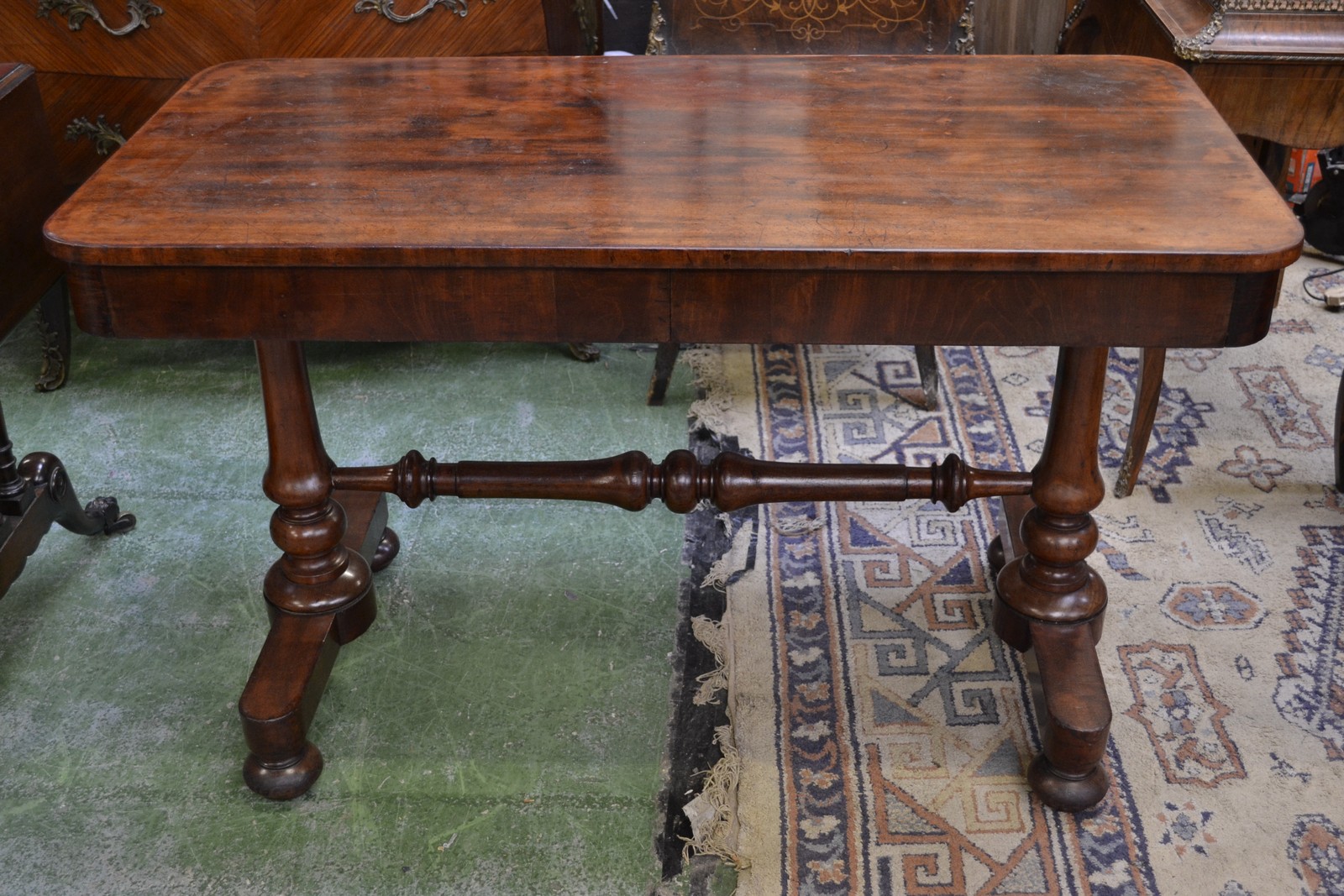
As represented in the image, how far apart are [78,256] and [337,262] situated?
285 millimetres

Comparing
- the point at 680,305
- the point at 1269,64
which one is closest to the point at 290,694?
the point at 680,305

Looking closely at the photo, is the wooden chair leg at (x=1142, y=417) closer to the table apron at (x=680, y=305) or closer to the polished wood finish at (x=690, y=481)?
the polished wood finish at (x=690, y=481)

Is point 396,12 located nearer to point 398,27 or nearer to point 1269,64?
point 398,27

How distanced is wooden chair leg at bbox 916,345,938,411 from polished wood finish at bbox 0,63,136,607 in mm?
1620

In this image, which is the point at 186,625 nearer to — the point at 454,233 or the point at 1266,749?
the point at 454,233

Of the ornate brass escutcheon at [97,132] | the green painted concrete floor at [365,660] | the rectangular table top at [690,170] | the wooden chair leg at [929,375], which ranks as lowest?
the green painted concrete floor at [365,660]

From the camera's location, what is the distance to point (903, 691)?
1.98 m

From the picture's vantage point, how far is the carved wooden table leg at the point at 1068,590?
1727mm

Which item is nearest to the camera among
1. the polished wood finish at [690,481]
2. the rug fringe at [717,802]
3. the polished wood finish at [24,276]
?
the rug fringe at [717,802]

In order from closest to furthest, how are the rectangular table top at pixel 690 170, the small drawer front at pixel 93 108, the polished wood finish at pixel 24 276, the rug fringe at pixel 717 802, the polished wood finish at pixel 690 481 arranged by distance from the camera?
the rectangular table top at pixel 690 170 → the rug fringe at pixel 717 802 → the polished wood finish at pixel 690 481 → the polished wood finish at pixel 24 276 → the small drawer front at pixel 93 108

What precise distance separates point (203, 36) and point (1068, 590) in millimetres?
2056

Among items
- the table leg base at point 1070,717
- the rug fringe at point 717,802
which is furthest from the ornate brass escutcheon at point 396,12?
the table leg base at point 1070,717

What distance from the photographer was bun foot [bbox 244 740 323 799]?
5.89 feet

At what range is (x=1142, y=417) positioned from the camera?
2363 millimetres
